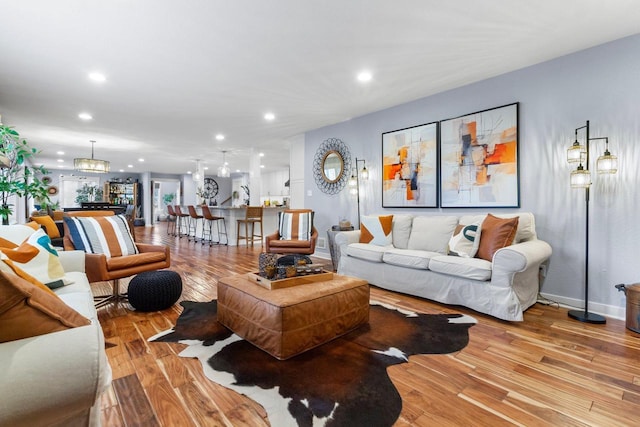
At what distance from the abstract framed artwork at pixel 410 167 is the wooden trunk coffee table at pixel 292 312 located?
7.26 ft

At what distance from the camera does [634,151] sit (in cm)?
268

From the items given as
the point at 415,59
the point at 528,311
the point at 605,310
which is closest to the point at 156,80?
the point at 415,59

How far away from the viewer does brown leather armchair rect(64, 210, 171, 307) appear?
2715 millimetres

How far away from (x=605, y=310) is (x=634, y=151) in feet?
4.79

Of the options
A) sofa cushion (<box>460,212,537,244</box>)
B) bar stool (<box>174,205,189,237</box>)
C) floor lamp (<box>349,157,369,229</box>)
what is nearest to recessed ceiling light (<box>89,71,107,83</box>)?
floor lamp (<box>349,157,369,229</box>)

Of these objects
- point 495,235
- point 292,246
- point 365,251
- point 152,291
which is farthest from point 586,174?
point 152,291

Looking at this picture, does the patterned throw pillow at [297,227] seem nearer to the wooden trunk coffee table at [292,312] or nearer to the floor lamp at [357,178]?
the floor lamp at [357,178]

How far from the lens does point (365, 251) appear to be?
3820 mm

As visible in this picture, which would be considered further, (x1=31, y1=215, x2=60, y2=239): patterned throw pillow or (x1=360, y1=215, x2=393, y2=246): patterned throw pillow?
(x1=31, y1=215, x2=60, y2=239): patterned throw pillow

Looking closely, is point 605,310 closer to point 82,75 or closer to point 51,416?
point 51,416

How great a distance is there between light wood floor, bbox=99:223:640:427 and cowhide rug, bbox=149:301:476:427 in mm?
79

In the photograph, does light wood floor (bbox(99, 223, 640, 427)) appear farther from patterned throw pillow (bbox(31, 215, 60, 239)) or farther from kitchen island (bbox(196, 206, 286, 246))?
kitchen island (bbox(196, 206, 286, 246))

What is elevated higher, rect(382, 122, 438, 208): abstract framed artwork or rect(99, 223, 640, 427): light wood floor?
rect(382, 122, 438, 208): abstract framed artwork

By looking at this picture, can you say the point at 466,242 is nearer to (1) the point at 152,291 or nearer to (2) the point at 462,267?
(2) the point at 462,267
